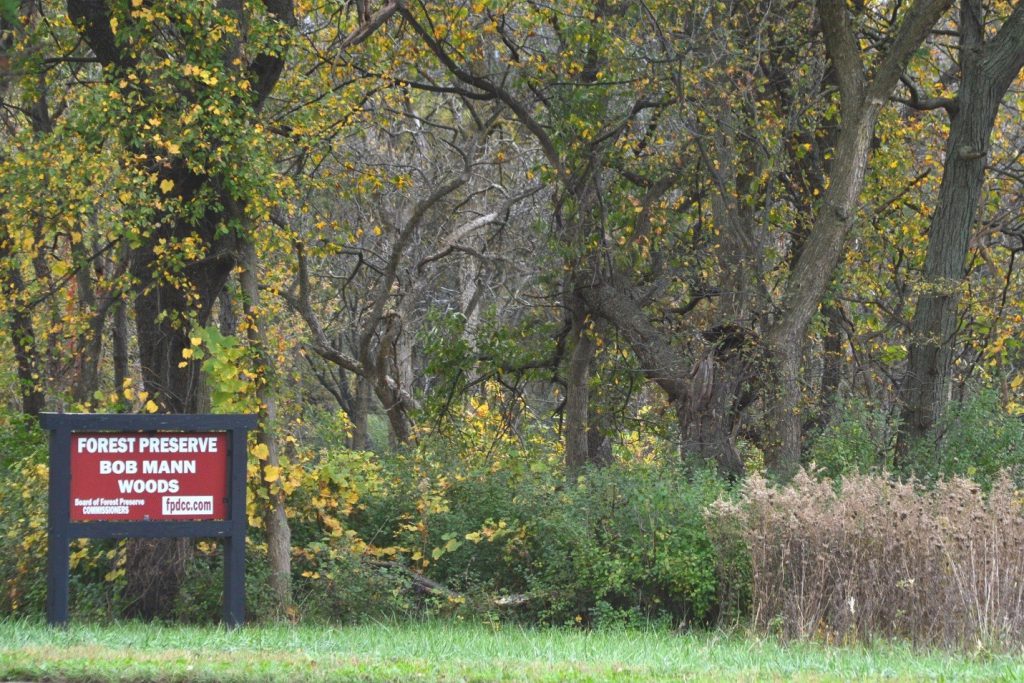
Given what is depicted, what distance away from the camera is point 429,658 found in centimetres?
754

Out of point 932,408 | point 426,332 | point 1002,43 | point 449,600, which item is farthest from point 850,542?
point 426,332

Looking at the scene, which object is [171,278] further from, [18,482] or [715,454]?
[715,454]

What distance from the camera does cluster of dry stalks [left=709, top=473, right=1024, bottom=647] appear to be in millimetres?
9180

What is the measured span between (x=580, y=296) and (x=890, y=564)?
25.3ft

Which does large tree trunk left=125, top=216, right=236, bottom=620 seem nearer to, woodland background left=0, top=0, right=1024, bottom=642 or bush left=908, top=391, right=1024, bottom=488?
woodland background left=0, top=0, right=1024, bottom=642

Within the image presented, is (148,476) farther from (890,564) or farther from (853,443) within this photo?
(853,443)

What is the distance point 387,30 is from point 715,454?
7.55 meters

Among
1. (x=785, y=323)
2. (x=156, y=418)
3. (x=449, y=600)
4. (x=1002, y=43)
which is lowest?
(x=449, y=600)

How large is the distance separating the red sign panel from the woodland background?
1385 millimetres

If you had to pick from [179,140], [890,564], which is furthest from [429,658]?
[179,140]

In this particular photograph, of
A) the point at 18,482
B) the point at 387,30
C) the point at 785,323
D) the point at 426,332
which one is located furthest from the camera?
the point at 426,332

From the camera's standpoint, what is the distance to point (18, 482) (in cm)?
1266

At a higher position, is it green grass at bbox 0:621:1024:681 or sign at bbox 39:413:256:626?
sign at bbox 39:413:256:626

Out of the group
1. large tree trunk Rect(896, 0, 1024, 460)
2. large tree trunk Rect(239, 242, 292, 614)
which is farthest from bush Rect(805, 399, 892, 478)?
large tree trunk Rect(239, 242, 292, 614)
